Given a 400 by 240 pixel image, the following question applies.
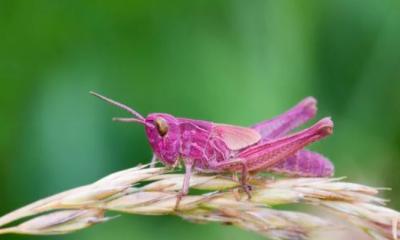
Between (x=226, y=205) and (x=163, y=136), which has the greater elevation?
(x=163, y=136)

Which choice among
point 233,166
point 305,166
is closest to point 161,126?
point 233,166

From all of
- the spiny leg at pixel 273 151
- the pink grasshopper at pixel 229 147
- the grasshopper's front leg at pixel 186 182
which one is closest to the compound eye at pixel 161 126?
the pink grasshopper at pixel 229 147

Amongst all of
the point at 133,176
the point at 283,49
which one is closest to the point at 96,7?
the point at 283,49

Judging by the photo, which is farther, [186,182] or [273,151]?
[273,151]

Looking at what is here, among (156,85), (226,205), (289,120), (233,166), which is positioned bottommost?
(226,205)

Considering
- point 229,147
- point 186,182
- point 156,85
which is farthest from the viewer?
point 156,85

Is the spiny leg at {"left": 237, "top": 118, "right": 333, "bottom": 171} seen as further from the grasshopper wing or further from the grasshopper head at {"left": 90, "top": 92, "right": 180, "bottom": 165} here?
the grasshopper head at {"left": 90, "top": 92, "right": 180, "bottom": 165}

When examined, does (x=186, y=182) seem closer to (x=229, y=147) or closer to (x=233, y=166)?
(x=233, y=166)
